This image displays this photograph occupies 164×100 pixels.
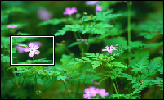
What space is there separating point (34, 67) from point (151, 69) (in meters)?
0.89

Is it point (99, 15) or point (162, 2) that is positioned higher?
point (162, 2)

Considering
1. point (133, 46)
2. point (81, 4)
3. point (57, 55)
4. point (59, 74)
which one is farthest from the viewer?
point (81, 4)

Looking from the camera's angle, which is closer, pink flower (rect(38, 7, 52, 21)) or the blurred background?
the blurred background

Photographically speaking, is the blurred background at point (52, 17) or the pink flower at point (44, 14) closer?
the blurred background at point (52, 17)

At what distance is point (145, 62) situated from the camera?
1.79m

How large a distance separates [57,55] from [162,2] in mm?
1884

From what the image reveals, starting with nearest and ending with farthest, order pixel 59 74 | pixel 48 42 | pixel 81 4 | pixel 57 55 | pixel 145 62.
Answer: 1. pixel 59 74
2. pixel 145 62
3. pixel 57 55
4. pixel 48 42
5. pixel 81 4

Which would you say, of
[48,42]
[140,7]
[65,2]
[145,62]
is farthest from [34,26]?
[145,62]

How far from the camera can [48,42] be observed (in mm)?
3230

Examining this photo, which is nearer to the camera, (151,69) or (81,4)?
(151,69)

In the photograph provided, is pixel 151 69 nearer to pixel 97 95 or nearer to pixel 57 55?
pixel 97 95

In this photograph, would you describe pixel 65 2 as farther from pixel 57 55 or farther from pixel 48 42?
pixel 57 55

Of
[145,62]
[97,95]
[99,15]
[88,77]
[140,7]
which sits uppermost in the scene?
[140,7]

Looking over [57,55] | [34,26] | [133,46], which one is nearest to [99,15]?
[133,46]
